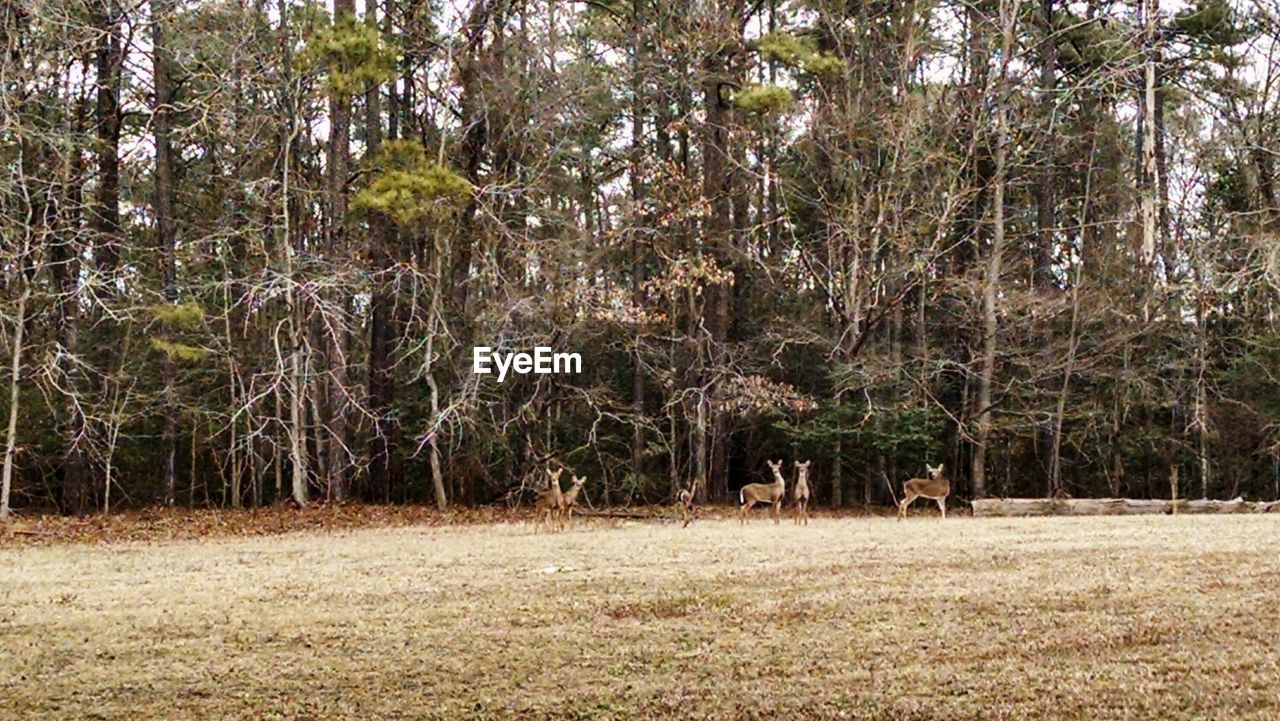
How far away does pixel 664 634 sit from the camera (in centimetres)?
728

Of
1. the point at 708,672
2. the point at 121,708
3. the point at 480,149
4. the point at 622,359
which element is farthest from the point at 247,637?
the point at 622,359

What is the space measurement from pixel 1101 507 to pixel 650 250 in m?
9.89

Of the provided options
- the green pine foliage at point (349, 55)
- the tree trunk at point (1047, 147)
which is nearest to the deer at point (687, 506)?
the green pine foliage at point (349, 55)

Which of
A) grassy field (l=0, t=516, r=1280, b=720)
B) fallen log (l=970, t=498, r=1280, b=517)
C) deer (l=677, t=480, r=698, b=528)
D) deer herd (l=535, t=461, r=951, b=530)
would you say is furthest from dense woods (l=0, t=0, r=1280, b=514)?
grassy field (l=0, t=516, r=1280, b=720)

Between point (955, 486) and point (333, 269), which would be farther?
point (955, 486)

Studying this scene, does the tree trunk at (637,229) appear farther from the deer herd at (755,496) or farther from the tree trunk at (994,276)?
the tree trunk at (994,276)

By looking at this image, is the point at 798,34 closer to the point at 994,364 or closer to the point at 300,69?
the point at 994,364

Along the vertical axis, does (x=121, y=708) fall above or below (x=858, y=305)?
below

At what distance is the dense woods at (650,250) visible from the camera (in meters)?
19.2

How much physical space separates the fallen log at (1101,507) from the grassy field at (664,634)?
600 centimetres

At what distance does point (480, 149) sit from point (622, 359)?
5218 mm

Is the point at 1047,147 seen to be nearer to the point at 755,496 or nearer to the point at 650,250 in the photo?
the point at 650,250

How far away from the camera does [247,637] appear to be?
722cm

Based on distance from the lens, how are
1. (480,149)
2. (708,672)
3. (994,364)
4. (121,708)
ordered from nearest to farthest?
(121,708) < (708,672) < (480,149) < (994,364)
